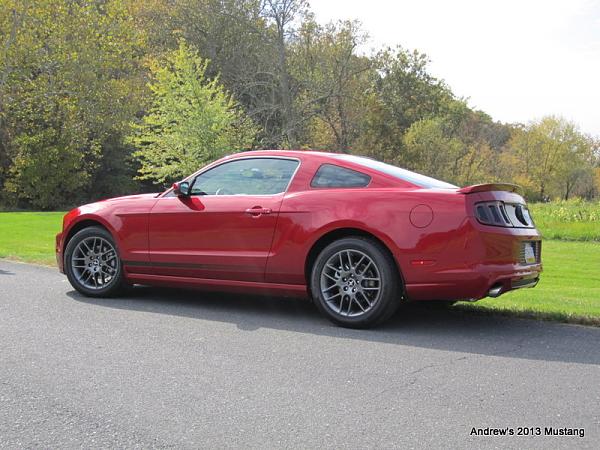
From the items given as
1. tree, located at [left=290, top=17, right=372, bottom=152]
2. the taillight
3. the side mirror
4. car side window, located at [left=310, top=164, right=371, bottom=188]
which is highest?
tree, located at [left=290, top=17, right=372, bottom=152]

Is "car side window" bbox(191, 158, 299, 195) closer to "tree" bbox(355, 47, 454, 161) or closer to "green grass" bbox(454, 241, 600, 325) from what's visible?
"green grass" bbox(454, 241, 600, 325)

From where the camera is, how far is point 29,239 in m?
16.1

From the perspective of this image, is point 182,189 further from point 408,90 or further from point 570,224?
point 408,90

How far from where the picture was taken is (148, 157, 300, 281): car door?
5992mm

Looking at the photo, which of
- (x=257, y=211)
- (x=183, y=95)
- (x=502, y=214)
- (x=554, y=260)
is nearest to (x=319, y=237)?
(x=257, y=211)

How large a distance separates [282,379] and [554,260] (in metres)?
10.7

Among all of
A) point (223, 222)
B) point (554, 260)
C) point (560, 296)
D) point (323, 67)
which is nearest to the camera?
point (223, 222)

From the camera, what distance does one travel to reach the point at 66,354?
4594 millimetres

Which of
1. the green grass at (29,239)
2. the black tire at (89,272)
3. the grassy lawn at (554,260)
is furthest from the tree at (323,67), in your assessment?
the black tire at (89,272)

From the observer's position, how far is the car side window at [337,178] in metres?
5.76

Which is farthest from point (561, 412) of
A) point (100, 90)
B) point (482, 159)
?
point (482, 159)

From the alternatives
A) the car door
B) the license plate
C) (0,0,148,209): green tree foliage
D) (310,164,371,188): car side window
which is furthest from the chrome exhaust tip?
(0,0,148,209): green tree foliage

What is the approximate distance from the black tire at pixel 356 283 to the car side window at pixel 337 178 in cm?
54

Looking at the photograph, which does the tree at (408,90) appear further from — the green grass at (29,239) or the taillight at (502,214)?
the taillight at (502,214)
